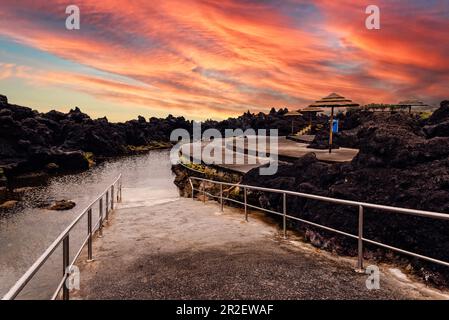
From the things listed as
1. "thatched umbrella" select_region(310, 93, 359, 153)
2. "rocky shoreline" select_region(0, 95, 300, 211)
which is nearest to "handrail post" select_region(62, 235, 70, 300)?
"thatched umbrella" select_region(310, 93, 359, 153)

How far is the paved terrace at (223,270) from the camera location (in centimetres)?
470

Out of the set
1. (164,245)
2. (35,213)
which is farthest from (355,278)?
→ (35,213)

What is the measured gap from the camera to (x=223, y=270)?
5527 millimetres

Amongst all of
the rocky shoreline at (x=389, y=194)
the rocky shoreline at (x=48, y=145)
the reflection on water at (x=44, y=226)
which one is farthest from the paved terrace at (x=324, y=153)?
the rocky shoreline at (x=48, y=145)

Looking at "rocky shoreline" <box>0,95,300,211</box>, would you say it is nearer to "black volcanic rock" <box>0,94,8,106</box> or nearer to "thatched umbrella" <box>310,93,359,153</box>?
"black volcanic rock" <box>0,94,8,106</box>

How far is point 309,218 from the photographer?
9164mm

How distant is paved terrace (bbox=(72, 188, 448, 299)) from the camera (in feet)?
15.4

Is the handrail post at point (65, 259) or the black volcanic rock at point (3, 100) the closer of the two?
the handrail post at point (65, 259)

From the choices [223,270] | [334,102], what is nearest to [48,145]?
[334,102]

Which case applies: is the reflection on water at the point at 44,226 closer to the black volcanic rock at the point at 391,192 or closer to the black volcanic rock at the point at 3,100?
the black volcanic rock at the point at 391,192

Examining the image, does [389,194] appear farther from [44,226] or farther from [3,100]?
[3,100]

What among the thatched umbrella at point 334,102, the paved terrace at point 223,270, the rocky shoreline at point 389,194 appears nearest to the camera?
the paved terrace at point 223,270

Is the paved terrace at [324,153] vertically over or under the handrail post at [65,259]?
over
